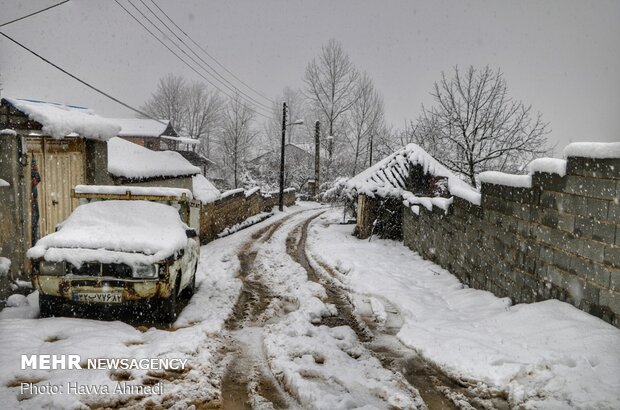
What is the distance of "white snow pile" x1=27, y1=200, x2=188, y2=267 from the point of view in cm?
538

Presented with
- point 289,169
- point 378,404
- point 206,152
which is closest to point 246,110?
point 206,152

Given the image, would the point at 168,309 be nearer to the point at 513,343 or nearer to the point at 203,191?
the point at 513,343

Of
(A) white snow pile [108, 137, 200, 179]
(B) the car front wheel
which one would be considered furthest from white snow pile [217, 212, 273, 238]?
(B) the car front wheel

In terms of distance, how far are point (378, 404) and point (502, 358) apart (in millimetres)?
1668

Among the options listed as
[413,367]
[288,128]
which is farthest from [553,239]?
[288,128]

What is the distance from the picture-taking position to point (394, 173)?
17078mm

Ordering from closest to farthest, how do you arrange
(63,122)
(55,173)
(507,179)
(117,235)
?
(117,235), (507,179), (63,122), (55,173)

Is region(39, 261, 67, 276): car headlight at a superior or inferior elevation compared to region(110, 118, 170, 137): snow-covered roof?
inferior

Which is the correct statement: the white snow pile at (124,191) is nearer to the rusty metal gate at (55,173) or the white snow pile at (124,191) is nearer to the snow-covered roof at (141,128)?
the rusty metal gate at (55,173)

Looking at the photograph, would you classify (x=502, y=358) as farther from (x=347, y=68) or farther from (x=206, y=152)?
(x=206, y=152)

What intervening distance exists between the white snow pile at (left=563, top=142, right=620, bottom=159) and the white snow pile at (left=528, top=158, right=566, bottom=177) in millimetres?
150

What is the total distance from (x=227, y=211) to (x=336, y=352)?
46.1 ft

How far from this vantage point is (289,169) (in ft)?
139

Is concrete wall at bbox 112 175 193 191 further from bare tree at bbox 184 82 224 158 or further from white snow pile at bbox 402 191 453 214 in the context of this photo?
bare tree at bbox 184 82 224 158
